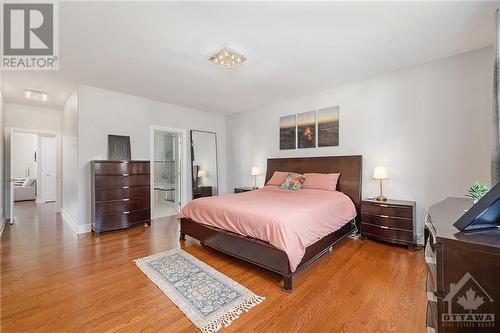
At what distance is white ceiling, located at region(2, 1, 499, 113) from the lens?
6.68 ft

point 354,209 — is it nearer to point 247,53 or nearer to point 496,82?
point 496,82

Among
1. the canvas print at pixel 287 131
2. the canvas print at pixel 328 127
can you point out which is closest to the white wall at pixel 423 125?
the canvas print at pixel 328 127

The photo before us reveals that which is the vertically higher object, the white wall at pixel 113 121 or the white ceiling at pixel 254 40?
the white ceiling at pixel 254 40

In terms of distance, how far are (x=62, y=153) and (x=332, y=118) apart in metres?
6.34

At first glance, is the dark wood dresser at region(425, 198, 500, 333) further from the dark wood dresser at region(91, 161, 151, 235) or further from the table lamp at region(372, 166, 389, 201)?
the dark wood dresser at region(91, 161, 151, 235)

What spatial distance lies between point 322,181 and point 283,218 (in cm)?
195

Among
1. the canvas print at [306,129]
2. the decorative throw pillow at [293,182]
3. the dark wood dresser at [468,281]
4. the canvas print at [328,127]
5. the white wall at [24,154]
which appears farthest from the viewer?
the white wall at [24,154]

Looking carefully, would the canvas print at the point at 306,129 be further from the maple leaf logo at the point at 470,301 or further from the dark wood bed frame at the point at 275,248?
the maple leaf logo at the point at 470,301

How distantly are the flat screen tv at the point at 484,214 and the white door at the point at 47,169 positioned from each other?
9.97 meters

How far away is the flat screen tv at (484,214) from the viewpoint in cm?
90

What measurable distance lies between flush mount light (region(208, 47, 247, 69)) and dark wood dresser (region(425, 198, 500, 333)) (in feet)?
8.62

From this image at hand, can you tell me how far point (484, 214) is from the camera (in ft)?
3.10

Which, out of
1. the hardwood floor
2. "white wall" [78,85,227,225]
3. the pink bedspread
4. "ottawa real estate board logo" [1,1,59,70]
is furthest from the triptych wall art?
"ottawa real estate board logo" [1,1,59,70]

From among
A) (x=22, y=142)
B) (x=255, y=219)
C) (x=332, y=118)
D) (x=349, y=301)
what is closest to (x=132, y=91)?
(x=255, y=219)
